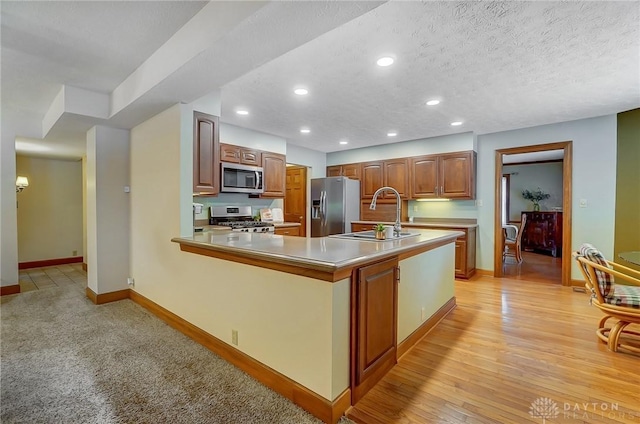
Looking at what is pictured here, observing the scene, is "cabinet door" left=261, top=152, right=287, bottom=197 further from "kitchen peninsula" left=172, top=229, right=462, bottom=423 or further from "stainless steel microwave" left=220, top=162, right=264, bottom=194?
"kitchen peninsula" left=172, top=229, right=462, bottom=423

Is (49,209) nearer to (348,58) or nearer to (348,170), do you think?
(348,170)

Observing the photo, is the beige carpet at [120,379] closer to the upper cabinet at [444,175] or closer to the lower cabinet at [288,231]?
the lower cabinet at [288,231]

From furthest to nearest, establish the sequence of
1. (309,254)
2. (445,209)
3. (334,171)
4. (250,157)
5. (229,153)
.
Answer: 1. (334,171)
2. (445,209)
3. (250,157)
4. (229,153)
5. (309,254)

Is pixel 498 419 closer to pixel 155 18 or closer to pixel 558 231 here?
pixel 155 18

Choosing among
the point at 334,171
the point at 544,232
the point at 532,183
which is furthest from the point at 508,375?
the point at 532,183

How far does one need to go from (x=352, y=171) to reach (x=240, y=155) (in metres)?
2.54

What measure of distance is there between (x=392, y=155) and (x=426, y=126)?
1.28 meters

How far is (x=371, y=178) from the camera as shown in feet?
19.9

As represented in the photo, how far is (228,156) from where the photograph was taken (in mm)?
4516

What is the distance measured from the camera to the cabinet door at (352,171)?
20.5 ft

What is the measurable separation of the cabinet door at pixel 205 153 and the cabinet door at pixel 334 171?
3.74m

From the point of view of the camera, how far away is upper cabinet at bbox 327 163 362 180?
6266 mm

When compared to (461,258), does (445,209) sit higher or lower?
higher

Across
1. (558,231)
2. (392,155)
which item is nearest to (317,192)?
(392,155)
